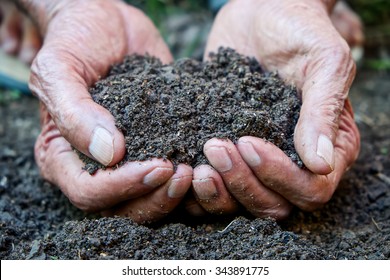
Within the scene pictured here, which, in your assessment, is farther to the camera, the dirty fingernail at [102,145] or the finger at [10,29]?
the finger at [10,29]

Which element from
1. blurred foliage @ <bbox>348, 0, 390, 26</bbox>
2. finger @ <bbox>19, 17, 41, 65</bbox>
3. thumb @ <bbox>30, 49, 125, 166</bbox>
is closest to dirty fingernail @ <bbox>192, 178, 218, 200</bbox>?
thumb @ <bbox>30, 49, 125, 166</bbox>

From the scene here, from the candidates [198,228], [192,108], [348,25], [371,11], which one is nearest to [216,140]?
[192,108]

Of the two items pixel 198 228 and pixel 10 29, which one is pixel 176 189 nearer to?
pixel 198 228

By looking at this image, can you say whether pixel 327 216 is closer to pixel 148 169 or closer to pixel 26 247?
pixel 148 169

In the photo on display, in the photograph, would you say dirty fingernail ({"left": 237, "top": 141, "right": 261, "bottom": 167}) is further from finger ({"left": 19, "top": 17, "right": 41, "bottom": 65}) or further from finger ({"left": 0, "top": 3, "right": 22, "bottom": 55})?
finger ({"left": 0, "top": 3, "right": 22, "bottom": 55})

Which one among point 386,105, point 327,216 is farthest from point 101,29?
point 386,105

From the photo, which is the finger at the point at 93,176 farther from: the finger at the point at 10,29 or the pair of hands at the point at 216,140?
the finger at the point at 10,29

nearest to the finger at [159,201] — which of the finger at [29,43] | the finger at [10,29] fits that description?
the finger at [29,43]
